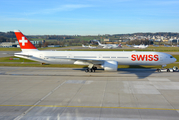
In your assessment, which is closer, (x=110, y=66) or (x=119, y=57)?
(x=110, y=66)

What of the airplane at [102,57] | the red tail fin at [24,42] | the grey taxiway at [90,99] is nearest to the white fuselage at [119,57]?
the airplane at [102,57]

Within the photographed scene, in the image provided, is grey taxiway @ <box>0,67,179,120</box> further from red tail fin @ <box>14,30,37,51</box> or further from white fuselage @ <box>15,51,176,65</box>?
red tail fin @ <box>14,30,37,51</box>

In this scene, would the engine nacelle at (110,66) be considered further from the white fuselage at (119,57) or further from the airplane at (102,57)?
the white fuselage at (119,57)

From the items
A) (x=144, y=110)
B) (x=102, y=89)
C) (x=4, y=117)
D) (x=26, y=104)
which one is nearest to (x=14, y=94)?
(x=26, y=104)

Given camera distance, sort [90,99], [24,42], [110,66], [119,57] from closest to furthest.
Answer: [90,99], [110,66], [119,57], [24,42]

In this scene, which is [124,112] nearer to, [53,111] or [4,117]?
[53,111]

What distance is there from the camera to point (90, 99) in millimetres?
16406

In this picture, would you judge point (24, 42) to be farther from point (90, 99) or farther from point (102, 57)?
point (90, 99)

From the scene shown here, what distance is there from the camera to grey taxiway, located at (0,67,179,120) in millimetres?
12789

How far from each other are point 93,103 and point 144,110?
14.7 feet

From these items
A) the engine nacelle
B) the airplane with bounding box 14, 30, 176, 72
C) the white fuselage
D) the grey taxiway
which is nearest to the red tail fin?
the airplane with bounding box 14, 30, 176, 72

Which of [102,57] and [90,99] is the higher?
[102,57]

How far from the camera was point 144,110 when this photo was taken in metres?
13.6

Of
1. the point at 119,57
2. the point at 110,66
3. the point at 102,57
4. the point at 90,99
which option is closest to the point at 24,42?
the point at 102,57
